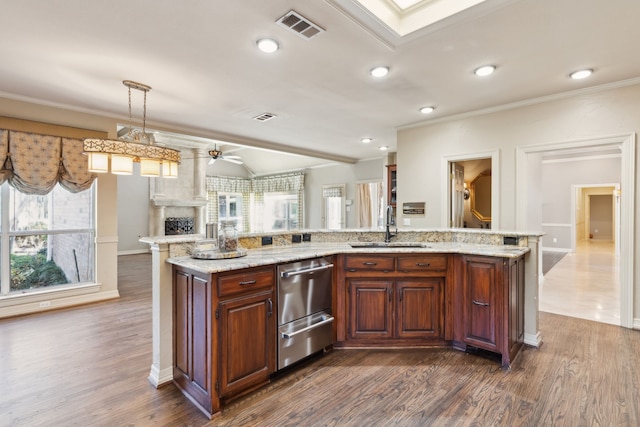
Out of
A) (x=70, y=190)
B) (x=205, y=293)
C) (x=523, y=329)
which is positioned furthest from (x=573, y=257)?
(x=70, y=190)

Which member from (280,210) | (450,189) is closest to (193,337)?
(450,189)

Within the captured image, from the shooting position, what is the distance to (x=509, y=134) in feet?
13.5

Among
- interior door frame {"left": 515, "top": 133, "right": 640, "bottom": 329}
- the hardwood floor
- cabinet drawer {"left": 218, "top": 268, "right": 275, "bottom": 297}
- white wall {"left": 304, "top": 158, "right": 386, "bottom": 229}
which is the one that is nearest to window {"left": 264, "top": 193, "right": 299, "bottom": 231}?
white wall {"left": 304, "top": 158, "right": 386, "bottom": 229}

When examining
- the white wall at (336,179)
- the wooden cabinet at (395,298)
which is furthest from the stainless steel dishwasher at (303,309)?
the white wall at (336,179)

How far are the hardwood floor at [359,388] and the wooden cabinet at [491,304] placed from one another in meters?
0.17

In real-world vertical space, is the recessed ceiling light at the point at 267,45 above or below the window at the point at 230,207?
above

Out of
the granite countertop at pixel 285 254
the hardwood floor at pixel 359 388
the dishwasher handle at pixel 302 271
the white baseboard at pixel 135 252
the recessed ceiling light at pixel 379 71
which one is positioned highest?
the recessed ceiling light at pixel 379 71

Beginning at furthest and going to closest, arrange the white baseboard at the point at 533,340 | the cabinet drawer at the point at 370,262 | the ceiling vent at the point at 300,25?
1. the white baseboard at the point at 533,340
2. the cabinet drawer at the point at 370,262
3. the ceiling vent at the point at 300,25

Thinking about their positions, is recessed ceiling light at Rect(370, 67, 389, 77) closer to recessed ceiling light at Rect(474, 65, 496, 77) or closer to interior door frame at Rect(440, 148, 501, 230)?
recessed ceiling light at Rect(474, 65, 496, 77)

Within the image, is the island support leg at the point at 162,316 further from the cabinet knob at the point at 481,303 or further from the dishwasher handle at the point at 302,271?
the cabinet knob at the point at 481,303

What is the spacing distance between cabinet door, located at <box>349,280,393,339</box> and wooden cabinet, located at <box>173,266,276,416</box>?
0.85 m

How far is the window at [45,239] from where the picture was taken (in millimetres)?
4031

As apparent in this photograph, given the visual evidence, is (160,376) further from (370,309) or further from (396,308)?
(396,308)

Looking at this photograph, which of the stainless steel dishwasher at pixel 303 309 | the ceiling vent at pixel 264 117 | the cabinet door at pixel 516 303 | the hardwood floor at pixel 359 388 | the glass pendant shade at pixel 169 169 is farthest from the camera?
the ceiling vent at pixel 264 117
